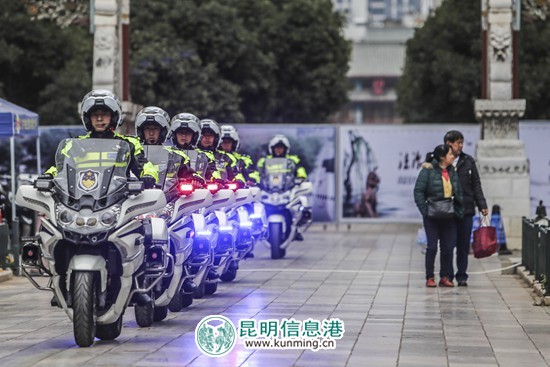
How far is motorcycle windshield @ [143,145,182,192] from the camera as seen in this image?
14.0m

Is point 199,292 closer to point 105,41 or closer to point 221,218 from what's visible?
point 221,218

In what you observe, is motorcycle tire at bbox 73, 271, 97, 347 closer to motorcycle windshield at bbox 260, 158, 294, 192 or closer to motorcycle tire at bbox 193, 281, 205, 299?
Answer: motorcycle tire at bbox 193, 281, 205, 299

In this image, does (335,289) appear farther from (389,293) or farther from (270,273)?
(270,273)

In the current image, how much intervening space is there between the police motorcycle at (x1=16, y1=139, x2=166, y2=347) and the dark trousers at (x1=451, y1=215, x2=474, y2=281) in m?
7.20

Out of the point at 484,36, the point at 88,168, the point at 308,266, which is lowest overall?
the point at 308,266

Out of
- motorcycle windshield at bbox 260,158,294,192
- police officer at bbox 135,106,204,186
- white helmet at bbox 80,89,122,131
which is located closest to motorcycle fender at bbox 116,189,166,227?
white helmet at bbox 80,89,122,131

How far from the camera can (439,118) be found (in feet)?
180

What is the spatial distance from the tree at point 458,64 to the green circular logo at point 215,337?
38.8 metres

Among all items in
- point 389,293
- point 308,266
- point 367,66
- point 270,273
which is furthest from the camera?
point 367,66

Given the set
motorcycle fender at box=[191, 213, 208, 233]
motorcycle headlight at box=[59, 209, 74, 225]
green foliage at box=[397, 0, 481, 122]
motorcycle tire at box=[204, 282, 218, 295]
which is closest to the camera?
motorcycle headlight at box=[59, 209, 74, 225]

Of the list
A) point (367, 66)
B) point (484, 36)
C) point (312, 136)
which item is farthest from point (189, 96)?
point (367, 66)

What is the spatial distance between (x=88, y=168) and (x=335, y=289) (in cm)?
653

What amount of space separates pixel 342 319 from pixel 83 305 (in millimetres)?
3374

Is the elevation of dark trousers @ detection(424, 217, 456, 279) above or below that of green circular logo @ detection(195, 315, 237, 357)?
above
